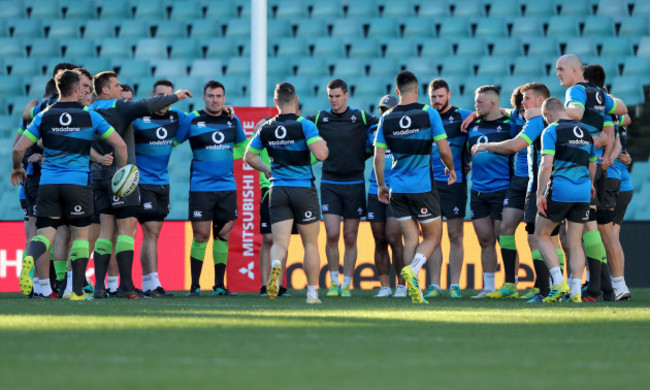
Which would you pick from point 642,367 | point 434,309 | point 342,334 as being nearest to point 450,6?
point 434,309

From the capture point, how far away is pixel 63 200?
30.9 feet

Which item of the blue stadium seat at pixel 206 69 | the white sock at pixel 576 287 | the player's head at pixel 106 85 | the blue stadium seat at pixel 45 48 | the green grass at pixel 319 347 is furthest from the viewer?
the blue stadium seat at pixel 45 48

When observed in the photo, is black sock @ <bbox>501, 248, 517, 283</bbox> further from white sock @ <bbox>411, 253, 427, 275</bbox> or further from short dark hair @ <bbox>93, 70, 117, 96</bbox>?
short dark hair @ <bbox>93, 70, 117, 96</bbox>

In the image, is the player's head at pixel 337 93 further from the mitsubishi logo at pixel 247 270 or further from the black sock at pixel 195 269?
the mitsubishi logo at pixel 247 270

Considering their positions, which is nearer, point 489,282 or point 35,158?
point 35,158

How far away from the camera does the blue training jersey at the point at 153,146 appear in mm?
10672

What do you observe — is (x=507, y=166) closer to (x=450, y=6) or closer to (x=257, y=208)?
(x=257, y=208)

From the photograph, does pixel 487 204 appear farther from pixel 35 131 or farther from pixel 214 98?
pixel 35 131

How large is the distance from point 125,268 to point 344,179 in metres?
2.44

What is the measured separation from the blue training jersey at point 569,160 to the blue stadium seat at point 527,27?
994 cm

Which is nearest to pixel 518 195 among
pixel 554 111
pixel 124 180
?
pixel 554 111

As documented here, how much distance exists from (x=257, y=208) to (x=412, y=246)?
2.68 metres

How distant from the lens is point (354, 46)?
61.7 feet

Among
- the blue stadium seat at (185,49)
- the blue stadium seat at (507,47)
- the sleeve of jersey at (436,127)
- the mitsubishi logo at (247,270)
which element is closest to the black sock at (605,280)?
the sleeve of jersey at (436,127)
